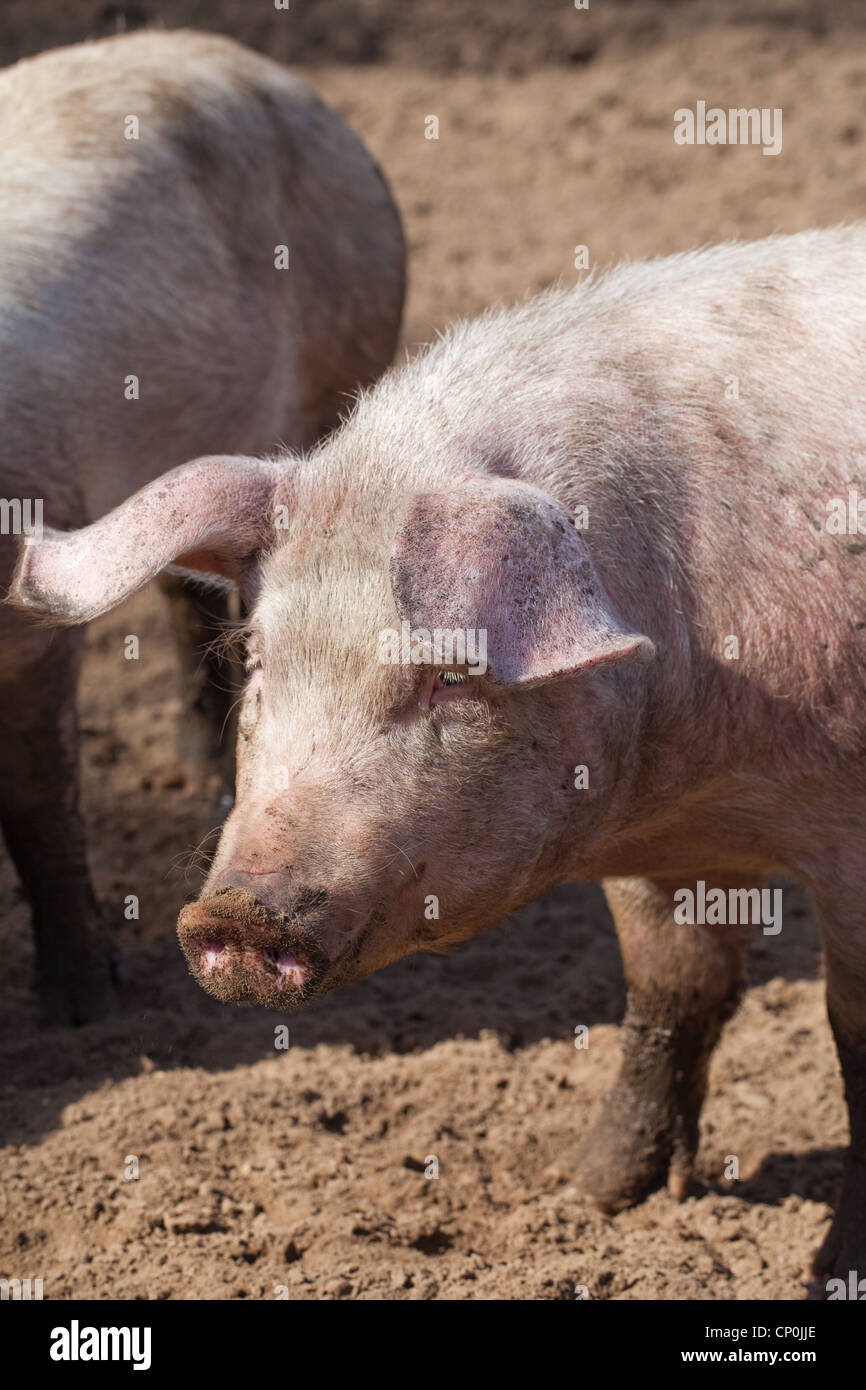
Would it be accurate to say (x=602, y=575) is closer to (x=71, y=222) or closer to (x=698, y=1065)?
(x=698, y=1065)

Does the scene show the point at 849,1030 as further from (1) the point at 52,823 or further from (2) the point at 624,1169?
(1) the point at 52,823

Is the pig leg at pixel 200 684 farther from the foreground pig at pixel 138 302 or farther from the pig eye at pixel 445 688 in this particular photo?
the pig eye at pixel 445 688

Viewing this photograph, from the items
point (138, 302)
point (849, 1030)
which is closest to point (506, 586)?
point (849, 1030)

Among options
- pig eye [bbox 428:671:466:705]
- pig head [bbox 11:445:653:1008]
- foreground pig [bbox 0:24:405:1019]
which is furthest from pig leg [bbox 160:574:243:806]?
pig eye [bbox 428:671:466:705]

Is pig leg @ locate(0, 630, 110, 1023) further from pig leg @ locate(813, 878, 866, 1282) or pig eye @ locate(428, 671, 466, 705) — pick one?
pig leg @ locate(813, 878, 866, 1282)

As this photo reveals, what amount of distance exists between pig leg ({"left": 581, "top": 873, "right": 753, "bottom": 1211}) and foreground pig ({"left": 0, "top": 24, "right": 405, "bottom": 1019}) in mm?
1437

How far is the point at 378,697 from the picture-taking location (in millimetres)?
2938

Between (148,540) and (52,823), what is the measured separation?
69.4 inches

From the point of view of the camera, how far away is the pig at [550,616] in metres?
2.86

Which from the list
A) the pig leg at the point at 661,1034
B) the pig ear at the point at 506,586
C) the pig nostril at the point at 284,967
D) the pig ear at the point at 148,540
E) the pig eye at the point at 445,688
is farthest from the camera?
the pig leg at the point at 661,1034

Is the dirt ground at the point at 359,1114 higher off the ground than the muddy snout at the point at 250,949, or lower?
lower

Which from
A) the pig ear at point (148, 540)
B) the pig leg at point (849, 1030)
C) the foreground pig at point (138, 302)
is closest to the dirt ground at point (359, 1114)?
the pig leg at point (849, 1030)

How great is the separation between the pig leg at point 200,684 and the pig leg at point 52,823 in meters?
1.31

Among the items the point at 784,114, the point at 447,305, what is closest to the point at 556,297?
the point at 447,305
